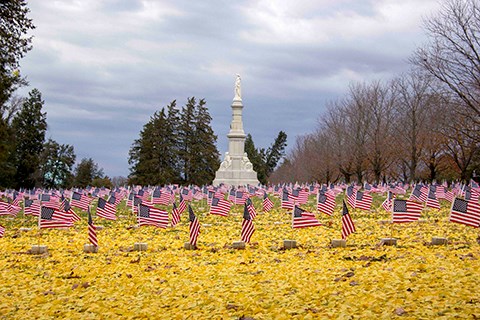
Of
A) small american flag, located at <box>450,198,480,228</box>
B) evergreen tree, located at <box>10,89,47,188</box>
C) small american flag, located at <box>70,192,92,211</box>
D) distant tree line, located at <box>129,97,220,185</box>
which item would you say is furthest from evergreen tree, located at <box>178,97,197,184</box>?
small american flag, located at <box>450,198,480,228</box>

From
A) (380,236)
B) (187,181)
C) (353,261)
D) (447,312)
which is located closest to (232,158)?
(187,181)

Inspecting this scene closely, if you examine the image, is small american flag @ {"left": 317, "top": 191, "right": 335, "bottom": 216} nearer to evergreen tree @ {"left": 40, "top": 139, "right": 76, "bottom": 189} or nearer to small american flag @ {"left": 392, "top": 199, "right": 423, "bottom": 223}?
small american flag @ {"left": 392, "top": 199, "right": 423, "bottom": 223}

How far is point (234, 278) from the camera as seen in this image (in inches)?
489

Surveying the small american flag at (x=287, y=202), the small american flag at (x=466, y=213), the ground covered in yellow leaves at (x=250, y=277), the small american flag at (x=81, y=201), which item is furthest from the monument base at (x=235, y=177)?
the small american flag at (x=466, y=213)

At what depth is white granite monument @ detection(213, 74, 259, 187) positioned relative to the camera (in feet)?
227

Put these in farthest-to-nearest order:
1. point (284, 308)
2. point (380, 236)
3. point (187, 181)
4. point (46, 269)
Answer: point (187, 181), point (380, 236), point (46, 269), point (284, 308)

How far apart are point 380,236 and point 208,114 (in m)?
73.5

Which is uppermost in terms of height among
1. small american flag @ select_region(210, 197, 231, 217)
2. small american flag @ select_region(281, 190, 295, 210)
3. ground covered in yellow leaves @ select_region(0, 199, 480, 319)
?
small american flag @ select_region(281, 190, 295, 210)

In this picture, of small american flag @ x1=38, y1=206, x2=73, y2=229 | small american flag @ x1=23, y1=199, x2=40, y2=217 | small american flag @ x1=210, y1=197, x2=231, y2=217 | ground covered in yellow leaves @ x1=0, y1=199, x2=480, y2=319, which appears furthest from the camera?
small american flag @ x1=210, y1=197, x2=231, y2=217

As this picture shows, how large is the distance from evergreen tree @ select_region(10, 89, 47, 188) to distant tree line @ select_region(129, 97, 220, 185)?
1593cm

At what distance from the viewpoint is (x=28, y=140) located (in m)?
71.1

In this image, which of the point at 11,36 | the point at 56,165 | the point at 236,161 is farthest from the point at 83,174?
the point at 11,36

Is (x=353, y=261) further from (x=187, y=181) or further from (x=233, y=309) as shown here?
(x=187, y=181)

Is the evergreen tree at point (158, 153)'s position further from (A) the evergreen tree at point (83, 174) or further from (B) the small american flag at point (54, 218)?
(B) the small american flag at point (54, 218)
